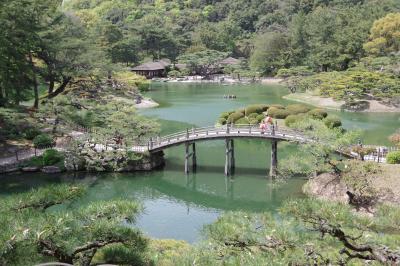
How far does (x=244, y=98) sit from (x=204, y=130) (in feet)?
111

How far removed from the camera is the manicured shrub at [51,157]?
3275cm

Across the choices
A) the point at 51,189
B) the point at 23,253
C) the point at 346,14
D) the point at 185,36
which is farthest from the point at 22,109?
the point at 185,36

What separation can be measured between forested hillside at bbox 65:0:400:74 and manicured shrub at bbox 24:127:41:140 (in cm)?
4912

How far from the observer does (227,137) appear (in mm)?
31969

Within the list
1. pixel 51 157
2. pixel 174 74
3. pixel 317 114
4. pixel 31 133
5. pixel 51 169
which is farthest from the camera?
pixel 174 74

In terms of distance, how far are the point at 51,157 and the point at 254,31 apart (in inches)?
4558

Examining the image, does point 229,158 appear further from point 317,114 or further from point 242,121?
point 317,114

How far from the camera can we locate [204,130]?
3462 cm

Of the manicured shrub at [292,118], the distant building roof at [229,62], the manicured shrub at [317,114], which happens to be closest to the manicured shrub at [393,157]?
the manicured shrub at [317,114]

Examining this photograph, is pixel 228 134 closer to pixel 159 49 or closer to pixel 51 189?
pixel 51 189

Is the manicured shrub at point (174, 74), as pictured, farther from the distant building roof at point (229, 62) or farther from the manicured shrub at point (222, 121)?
the manicured shrub at point (222, 121)

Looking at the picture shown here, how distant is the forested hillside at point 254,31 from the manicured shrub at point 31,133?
161 ft

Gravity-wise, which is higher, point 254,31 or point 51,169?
point 254,31

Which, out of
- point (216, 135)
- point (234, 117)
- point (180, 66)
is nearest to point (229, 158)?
point (216, 135)
